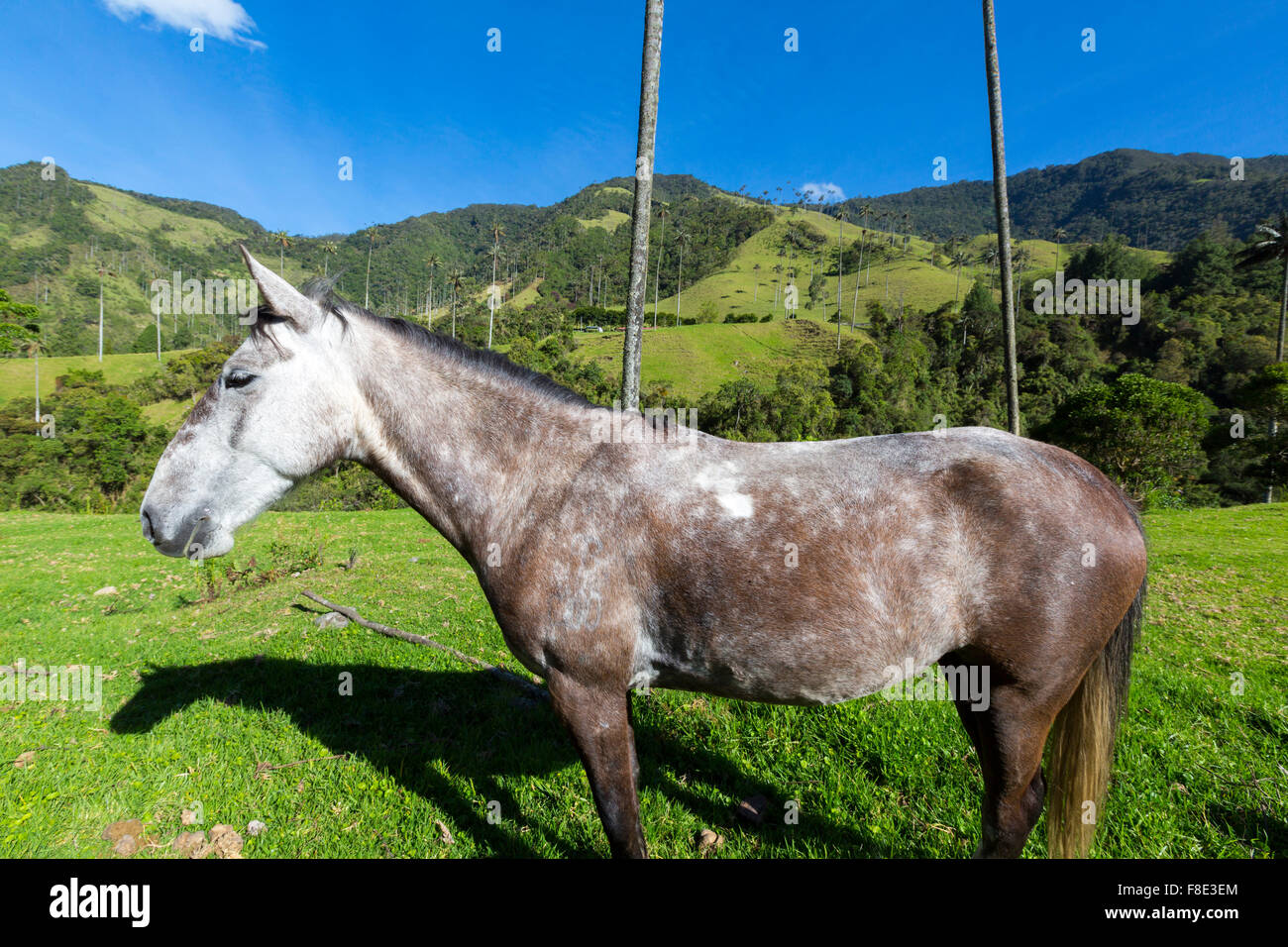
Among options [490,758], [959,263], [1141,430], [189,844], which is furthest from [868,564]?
[959,263]

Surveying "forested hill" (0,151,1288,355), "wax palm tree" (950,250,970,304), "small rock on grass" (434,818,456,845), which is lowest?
"small rock on grass" (434,818,456,845)

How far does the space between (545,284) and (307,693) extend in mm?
148667

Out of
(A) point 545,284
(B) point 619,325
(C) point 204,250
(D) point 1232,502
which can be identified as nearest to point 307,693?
(D) point 1232,502

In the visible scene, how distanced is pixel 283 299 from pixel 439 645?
4.63 metres

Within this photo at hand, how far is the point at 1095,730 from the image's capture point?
9.42 ft

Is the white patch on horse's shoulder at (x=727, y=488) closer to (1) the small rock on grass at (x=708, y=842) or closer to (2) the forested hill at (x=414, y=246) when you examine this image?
(1) the small rock on grass at (x=708, y=842)

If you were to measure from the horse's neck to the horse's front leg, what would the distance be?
810mm

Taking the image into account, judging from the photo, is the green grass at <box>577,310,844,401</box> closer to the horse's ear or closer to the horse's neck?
the horse's neck

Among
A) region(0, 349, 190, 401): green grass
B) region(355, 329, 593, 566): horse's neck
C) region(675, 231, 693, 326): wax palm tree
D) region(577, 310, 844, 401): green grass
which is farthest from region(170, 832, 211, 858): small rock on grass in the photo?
region(675, 231, 693, 326): wax palm tree

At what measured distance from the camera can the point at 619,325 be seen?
340 feet

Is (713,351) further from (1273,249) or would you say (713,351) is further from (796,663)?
(796,663)

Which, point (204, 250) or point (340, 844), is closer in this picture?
point (340, 844)

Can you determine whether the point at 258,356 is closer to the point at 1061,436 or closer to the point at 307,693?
the point at 307,693

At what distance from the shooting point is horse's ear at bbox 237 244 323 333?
95.0 inches
